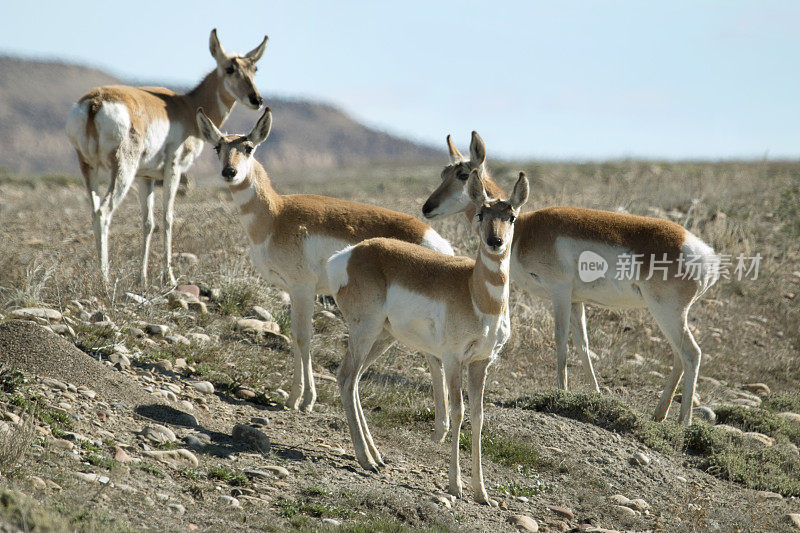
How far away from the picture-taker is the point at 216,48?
12.3 meters

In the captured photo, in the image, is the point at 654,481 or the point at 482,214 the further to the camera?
the point at 654,481

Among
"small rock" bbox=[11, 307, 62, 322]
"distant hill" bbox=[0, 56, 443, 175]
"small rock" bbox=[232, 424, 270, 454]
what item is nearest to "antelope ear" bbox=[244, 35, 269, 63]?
"small rock" bbox=[11, 307, 62, 322]

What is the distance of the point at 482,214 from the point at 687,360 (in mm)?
4199

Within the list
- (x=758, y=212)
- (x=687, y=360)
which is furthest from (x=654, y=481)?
(x=758, y=212)

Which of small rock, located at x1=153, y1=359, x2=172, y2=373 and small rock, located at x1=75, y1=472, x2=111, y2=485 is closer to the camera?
small rock, located at x1=75, y1=472, x2=111, y2=485

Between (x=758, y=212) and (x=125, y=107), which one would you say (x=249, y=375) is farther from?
(x=758, y=212)

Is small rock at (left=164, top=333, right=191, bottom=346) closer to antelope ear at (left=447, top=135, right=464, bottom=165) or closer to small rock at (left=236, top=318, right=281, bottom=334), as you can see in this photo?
small rock at (left=236, top=318, right=281, bottom=334)

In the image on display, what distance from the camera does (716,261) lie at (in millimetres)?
9555

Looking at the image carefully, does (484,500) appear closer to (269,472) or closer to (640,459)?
(269,472)

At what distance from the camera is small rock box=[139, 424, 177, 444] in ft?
22.9

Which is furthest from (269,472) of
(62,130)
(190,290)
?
(62,130)

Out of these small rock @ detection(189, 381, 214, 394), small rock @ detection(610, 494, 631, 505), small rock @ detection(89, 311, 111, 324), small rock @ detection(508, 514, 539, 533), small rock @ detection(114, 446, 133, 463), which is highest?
small rock @ detection(89, 311, 111, 324)

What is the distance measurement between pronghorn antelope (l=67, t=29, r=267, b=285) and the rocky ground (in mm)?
953

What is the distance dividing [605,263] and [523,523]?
3.98m
